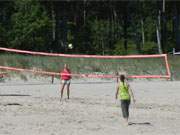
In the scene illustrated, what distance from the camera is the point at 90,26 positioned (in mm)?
64500

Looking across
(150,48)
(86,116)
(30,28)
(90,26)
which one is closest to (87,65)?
(30,28)

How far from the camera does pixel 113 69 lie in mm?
34531

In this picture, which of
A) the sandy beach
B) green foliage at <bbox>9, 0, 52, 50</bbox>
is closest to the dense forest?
green foliage at <bbox>9, 0, 52, 50</bbox>

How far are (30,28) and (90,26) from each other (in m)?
13.6

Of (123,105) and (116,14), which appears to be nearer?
(123,105)

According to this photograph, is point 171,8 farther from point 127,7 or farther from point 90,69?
point 90,69

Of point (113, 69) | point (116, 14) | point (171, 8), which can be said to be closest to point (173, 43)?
point (171, 8)

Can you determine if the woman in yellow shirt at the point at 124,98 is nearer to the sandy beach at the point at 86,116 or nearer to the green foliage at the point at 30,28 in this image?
the sandy beach at the point at 86,116

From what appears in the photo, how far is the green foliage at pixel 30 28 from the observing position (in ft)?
170

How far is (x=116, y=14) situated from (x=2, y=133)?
57476 mm

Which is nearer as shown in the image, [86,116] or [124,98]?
[124,98]

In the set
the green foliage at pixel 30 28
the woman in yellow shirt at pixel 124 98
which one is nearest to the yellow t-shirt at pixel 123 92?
the woman in yellow shirt at pixel 124 98

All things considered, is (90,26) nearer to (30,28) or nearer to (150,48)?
(150,48)

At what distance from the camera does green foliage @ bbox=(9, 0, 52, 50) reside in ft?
170
